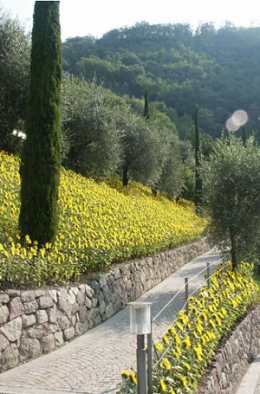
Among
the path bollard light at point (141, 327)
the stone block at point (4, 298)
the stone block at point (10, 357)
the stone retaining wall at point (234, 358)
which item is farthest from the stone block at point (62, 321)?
the path bollard light at point (141, 327)

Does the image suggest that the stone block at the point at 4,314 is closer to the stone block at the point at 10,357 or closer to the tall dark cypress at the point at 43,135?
the stone block at the point at 10,357

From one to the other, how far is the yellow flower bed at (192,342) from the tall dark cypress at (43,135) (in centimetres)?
333

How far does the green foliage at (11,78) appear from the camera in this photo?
18953mm

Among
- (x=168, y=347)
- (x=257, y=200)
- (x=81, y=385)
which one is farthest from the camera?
(x=257, y=200)

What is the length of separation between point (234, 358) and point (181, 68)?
81058 mm

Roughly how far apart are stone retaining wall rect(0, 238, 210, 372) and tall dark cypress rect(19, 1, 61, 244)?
4.85 feet

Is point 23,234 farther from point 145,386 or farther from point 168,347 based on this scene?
point 145,386

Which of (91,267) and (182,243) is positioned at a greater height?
(91,267)

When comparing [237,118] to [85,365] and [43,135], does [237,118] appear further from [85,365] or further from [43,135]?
[85,365]

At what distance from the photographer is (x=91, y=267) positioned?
10.4 meters

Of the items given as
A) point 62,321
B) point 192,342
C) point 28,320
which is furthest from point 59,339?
point 192,342

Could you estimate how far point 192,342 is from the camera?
21.9ft

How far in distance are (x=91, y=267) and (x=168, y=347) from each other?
495cm

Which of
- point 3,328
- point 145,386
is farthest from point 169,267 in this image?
point 145,386
